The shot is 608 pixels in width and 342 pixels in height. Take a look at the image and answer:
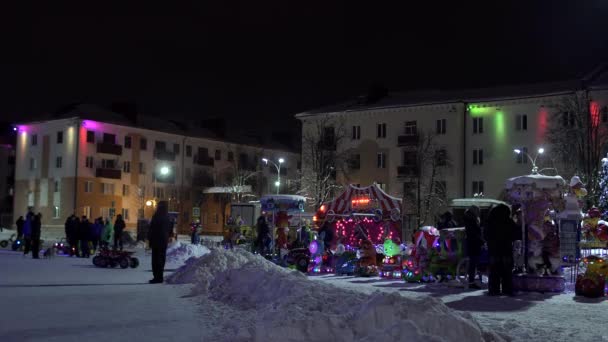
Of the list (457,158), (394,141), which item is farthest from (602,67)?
(394,141)

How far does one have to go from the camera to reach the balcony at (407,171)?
54.1m

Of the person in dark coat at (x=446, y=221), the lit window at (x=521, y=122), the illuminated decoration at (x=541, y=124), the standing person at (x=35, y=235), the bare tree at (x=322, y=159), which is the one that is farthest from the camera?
the bare tree at (x=322, y=159)

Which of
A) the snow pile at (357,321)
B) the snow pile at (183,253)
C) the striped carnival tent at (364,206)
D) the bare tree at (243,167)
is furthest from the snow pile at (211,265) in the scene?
the bare tree at (243,167)

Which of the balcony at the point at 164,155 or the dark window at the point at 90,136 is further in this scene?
the balcony at the point at 164,155

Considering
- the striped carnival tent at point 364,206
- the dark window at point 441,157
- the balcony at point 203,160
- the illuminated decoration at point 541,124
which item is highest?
the illuminated decoration at point 541,124

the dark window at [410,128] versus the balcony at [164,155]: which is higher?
the dark window at [410,128]

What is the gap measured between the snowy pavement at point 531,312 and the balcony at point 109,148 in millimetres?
50641

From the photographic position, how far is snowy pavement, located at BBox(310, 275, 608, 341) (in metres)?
9.73

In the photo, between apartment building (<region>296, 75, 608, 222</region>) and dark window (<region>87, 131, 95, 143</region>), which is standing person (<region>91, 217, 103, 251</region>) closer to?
apartment building (<region>296, 75, 608, 222</region>)

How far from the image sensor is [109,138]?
65.8 metres

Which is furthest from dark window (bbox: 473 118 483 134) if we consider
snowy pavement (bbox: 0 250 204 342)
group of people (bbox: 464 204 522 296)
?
snowy pavement (bbox: 0 250 204 342)

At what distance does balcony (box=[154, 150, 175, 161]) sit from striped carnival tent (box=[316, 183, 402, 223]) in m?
46.7

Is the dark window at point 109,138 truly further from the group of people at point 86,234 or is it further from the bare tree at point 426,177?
the group of people at point 86,234

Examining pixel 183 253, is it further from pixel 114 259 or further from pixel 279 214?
pixel 114 259
